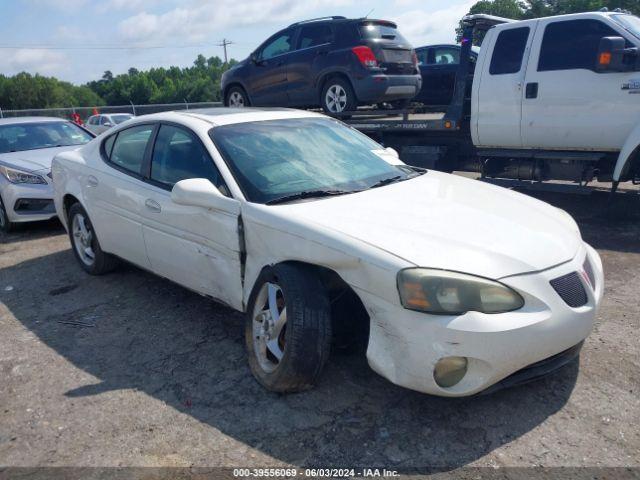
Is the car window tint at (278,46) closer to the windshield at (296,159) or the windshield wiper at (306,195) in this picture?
the windshield at (296,159)

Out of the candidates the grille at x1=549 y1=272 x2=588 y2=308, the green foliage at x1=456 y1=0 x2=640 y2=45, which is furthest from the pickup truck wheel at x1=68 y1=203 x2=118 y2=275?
the green foliage at x1=456 y1=0 x2=640 y2=45

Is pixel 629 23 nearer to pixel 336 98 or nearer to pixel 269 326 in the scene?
pixel 336 98

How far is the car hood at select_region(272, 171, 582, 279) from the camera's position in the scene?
2.70 meters

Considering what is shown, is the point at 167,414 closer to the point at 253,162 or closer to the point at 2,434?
the point at 2,434

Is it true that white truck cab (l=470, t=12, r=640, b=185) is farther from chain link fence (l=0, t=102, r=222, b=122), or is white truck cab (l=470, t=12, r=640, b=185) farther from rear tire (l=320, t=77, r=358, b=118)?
chain link fence (l=0, t=102, r=222, b=122)

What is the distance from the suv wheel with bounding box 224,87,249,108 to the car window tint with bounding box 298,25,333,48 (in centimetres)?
149

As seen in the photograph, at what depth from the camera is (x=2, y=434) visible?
2.94 metres

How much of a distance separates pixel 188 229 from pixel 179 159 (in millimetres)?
598

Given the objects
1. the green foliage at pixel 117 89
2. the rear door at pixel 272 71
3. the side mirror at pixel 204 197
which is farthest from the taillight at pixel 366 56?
the green foliage at pixel 117 89

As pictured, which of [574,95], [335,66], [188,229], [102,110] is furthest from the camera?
[102,110]

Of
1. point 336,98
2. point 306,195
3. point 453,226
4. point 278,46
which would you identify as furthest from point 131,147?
point 278,46

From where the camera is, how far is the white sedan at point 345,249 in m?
2.60

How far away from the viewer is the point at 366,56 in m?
7.93

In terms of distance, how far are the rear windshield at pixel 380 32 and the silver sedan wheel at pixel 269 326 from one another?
590 cm
